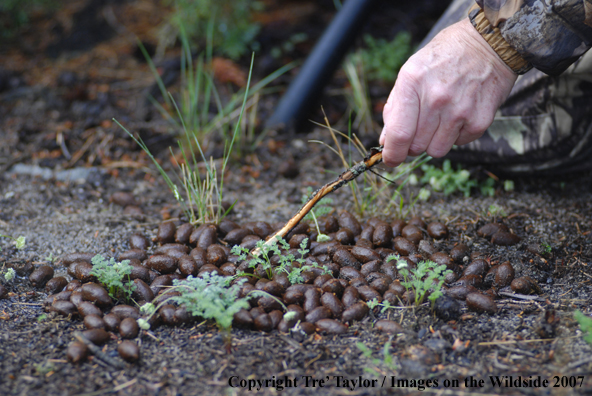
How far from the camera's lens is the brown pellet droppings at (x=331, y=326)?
1692mm

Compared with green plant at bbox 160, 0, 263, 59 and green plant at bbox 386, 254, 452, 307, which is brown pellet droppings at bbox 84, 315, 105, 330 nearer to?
green plant at bbox 386, 254, 452, 307

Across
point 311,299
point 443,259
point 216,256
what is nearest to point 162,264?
point 216,256

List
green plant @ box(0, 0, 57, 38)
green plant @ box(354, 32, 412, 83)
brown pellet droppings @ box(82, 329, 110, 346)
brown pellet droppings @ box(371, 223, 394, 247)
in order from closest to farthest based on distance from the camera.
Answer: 1. brown pellet droppings @ box(82, 329, 110, 346)
2. brown pellet droppings @ box(371, 223, 394, 247)
3. green plant @ box(354, 32, 412, 83)
4. green plant @ box(0, 0, 57, 38)

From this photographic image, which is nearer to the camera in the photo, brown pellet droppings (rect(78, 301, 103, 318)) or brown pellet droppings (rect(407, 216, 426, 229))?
→ brown pellet droppings (rect(78, 301, 103, 318))

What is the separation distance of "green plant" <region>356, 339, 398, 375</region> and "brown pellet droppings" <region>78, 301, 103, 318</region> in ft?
3.46

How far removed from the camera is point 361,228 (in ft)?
7.84

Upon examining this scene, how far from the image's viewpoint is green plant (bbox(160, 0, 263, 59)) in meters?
4.08

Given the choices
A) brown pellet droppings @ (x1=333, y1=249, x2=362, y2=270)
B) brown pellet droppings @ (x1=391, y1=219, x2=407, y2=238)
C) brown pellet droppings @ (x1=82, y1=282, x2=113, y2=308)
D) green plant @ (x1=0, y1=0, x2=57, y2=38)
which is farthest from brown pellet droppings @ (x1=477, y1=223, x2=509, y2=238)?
green plant @ (x1=0, y1=0, x2=57, y2=38)

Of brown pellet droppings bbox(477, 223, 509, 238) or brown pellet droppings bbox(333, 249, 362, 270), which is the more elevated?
brown pellet droppings bbox(477, 223, 509, 238)

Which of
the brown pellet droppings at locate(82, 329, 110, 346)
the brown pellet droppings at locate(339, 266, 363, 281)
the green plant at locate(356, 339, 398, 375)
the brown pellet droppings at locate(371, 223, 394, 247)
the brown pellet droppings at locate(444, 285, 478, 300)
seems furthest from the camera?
the brown pellet droppings at locate(371, 223, 394, 247)

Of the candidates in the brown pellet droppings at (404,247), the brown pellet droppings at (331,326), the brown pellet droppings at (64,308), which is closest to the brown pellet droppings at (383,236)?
the brown pellet droppings at (404,247)

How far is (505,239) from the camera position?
2232 mm

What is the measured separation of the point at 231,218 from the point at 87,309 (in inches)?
43.5

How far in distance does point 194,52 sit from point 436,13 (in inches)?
103
